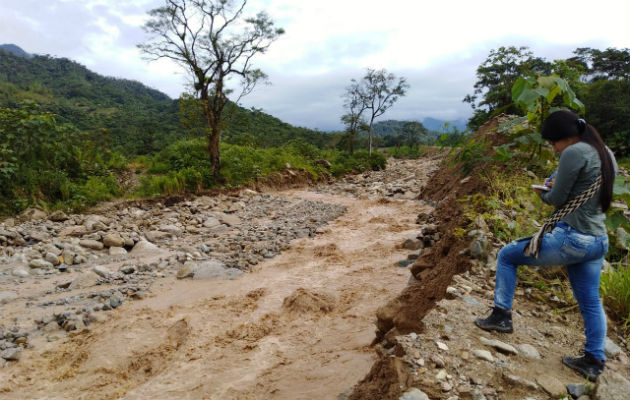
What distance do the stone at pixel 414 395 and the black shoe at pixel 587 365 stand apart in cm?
126

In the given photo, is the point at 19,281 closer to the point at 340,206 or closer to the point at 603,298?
the point at 603,298

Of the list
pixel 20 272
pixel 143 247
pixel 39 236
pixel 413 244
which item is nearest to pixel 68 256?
pixel 20 272

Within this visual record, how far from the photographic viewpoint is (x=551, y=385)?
240 centimetres

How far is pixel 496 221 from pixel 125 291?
18.9 feet

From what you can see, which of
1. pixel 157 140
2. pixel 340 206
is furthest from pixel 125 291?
pixel 157 140

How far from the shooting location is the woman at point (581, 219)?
92.5 inches

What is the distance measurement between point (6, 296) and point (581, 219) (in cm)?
719

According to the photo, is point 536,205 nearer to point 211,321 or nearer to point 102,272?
point 211,321

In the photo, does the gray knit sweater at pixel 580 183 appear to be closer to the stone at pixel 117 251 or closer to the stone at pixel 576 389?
the stone at pixel 576 389

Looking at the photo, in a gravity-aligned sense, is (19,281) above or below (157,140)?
below

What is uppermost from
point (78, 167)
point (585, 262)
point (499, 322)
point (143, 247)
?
point (78, 167)

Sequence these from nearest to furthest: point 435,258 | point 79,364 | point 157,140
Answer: point 79,364 < point 435,258 < point 157,140

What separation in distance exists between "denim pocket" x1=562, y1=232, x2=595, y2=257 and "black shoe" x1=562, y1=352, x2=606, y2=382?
0.77 m

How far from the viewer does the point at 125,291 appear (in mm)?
5473
